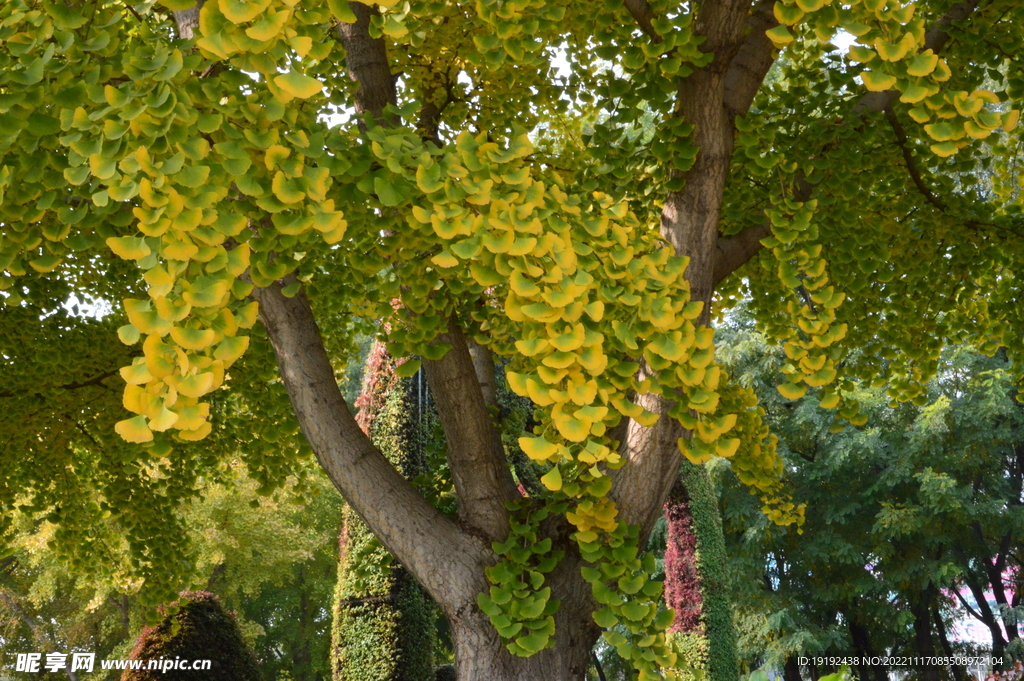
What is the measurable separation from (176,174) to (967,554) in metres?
17.2

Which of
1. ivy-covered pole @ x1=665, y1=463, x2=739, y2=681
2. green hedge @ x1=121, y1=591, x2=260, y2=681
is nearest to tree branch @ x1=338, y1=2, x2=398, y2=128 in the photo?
green hedge @ x1=121, y1=591, x2=260, y2=681

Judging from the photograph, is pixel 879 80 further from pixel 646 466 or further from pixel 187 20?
pixel 187 20

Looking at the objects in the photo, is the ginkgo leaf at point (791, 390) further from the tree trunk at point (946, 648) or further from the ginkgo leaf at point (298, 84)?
the tree trunk at point (946, 648)

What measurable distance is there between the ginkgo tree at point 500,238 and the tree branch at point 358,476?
0.01 metres

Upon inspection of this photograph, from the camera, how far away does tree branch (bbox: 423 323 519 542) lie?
3.52m

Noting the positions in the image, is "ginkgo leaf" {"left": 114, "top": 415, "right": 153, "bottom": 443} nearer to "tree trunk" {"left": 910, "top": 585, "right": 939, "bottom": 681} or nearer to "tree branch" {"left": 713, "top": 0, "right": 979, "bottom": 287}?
"tree branch" {"left": 713, "top": 0, "right": 979, "bottom": 287}

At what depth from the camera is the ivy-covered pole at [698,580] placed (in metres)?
8.95

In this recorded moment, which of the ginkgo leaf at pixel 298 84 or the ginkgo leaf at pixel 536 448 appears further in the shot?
the ginkgo leaf at pixel 536 448

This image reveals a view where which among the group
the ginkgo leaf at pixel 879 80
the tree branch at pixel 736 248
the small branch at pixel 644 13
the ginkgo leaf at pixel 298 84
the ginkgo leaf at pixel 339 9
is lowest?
the ginkgo leaf at pixel 298 84

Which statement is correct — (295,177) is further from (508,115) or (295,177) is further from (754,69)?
(508,115)

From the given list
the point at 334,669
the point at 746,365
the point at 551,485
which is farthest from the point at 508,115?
the point at 746,365

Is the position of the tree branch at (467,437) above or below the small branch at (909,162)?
below

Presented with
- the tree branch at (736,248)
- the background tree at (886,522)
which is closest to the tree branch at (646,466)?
the tree branch at (736,248)

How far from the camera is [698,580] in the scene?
9.18 m
